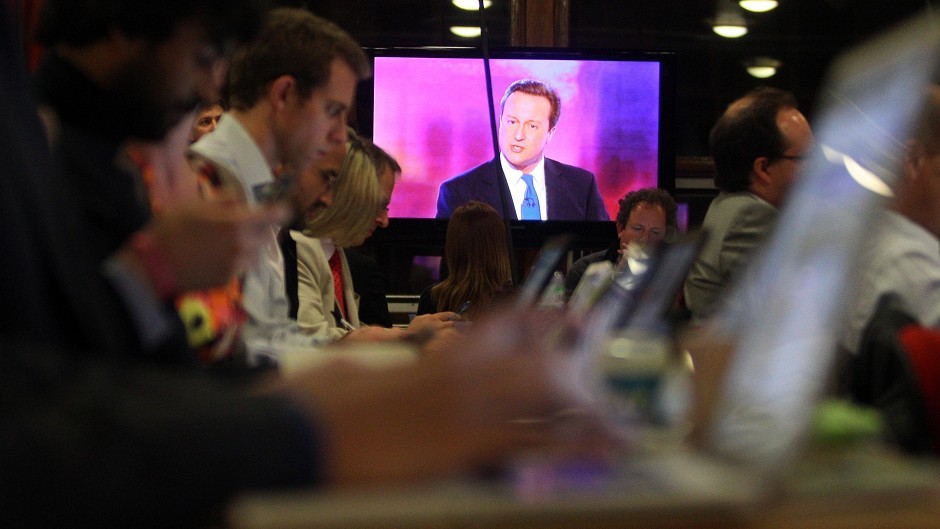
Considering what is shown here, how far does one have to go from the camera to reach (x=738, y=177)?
2.93 m

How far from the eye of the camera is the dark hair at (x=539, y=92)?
486 centimetres

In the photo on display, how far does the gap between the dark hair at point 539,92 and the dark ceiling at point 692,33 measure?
0.62 m

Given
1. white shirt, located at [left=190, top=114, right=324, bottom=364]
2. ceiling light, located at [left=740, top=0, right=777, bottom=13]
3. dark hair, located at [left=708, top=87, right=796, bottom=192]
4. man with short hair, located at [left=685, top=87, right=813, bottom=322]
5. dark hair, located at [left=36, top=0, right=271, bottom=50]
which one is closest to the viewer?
dark hair, located at [left=36, top=0, right=271, bottom=50]

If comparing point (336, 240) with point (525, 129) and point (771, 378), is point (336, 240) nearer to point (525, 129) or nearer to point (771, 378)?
point (525, 129)

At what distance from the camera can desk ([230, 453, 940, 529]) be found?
1.70ft

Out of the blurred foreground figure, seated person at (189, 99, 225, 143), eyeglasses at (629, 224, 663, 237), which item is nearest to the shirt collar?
eyeglasses at (629, 224, 663, 237)

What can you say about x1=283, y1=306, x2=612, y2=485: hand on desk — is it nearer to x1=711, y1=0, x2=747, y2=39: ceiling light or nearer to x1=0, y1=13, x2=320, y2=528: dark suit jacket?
x1=0, y1=13, x2=320, y2=528: dark suit jacket

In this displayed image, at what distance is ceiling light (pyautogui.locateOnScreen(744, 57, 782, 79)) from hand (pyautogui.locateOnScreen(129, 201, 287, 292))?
16.2 ft

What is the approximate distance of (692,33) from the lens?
17.8 ft

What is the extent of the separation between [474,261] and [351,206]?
0.59 meters

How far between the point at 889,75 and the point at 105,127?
73 centimetres

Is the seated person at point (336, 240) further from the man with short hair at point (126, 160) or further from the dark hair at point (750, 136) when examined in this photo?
the man with short hair at point (126, 160)

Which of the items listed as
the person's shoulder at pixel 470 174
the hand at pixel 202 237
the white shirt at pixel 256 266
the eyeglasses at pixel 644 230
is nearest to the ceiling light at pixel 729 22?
the person's shoulder at pixel 470 174

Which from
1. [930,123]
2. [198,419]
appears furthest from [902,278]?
[198,419]
